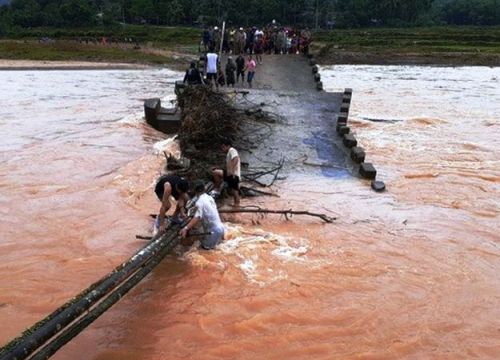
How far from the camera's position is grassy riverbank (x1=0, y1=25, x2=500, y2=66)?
51000 mm

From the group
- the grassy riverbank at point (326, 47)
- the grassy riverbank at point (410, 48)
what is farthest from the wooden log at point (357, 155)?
the grassy riverbank at point (410, 48)

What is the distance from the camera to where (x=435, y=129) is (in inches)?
772

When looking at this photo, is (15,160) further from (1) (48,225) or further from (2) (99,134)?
(1) (48,225)

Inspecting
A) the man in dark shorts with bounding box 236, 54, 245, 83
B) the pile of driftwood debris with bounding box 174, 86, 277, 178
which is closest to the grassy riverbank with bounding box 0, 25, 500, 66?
the man in dark shorts with bounding box 236, 54, 245, 83

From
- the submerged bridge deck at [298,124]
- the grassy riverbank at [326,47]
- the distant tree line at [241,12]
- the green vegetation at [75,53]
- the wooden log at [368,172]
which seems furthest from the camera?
the distant tree line at [241,12]

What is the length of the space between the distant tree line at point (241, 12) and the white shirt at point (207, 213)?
233 feet

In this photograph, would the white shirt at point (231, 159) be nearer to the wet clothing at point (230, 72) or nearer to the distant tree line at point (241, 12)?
the wet clothing at point (230, 72)

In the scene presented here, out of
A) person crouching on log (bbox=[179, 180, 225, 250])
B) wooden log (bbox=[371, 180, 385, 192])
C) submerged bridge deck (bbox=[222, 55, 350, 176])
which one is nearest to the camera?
person crouching on log (bbox=[179, 180, 225, 250])

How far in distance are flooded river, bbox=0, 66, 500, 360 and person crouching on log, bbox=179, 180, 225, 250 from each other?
23 cm

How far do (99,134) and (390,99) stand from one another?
1561 cm

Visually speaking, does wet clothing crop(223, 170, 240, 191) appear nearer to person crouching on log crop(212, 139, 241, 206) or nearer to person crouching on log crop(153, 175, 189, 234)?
person crouching on log crop(212, 139, 241, 206)

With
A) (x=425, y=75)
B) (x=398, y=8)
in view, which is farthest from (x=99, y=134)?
(x=398, y=8)

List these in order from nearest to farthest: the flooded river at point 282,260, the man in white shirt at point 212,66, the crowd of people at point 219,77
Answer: the flooded river at point 282,260
the crowd of people at point 219,77
the man in white shirt at point 212,66

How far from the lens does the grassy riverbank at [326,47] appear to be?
51.0m
